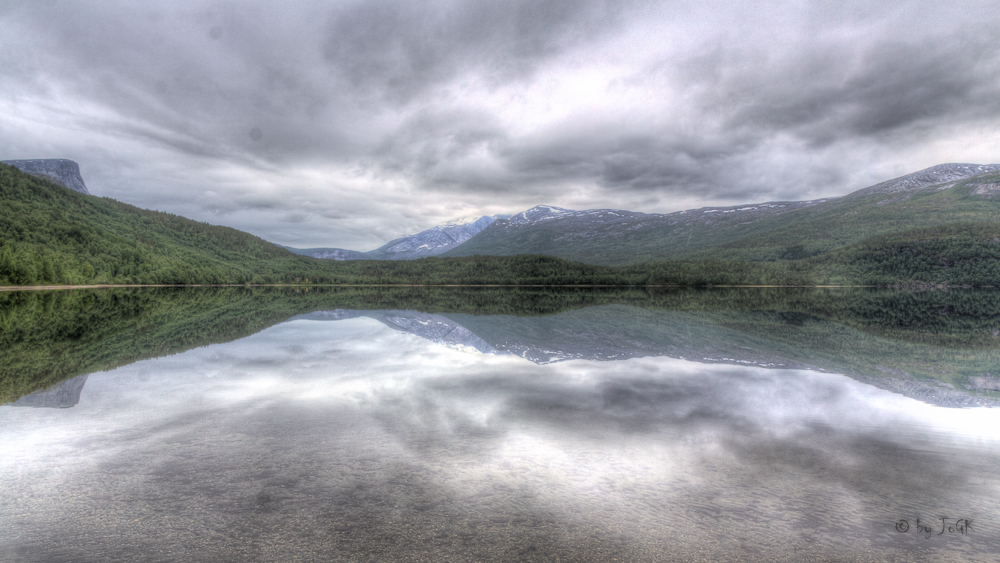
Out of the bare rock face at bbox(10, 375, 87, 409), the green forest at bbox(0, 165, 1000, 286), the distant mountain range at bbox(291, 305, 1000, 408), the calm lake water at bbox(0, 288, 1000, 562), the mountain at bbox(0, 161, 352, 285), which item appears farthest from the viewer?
the green forest at bbox(0, 165, 1000, 286)

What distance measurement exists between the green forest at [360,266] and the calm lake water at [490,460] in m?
110

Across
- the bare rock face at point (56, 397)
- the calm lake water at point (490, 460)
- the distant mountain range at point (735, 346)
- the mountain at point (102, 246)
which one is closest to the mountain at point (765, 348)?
the distant mountain range at point (735, 346)

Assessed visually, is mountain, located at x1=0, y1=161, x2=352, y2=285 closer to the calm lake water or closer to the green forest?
the green forest

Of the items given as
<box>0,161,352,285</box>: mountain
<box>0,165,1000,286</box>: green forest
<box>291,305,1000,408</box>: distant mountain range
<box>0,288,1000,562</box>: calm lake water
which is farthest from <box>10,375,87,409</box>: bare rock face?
<box>0,165,1000,286</box>: green forest

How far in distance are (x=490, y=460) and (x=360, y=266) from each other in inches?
7916

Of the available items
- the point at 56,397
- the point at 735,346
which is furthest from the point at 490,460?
the point at 735,346

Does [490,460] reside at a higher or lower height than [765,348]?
higher

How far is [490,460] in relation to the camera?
19.9ft

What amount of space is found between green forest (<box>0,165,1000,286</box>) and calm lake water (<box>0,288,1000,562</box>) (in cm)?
10988

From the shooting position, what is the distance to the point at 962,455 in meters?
6.61

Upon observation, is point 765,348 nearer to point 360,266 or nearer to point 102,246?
point 102,246

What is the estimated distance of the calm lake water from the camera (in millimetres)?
4090

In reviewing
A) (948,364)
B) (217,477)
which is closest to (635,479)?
(217,477)

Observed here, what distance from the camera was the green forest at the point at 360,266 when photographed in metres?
113
